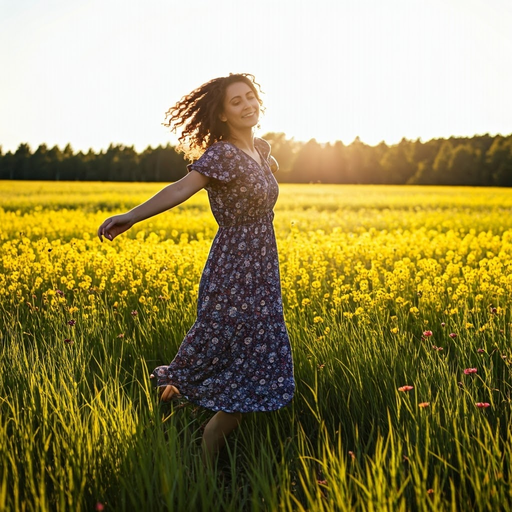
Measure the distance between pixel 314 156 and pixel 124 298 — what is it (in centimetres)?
6090

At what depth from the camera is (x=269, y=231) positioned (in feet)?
10.2

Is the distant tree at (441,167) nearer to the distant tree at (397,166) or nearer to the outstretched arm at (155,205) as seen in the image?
the distant tree at (397,166)

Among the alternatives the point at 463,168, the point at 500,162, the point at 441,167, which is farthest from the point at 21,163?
the point at 500,162

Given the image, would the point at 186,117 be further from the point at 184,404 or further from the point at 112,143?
the point at 112,143

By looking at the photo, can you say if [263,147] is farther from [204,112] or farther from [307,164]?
[307,164]

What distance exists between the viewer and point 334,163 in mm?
66562

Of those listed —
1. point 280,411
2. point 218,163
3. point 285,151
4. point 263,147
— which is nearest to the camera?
point 218,163

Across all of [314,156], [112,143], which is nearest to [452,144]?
[314,156]

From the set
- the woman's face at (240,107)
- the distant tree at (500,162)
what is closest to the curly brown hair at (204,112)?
the woman's face at (240,107)

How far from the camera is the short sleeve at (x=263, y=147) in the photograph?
3.42 m

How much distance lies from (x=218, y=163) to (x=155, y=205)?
401 mm

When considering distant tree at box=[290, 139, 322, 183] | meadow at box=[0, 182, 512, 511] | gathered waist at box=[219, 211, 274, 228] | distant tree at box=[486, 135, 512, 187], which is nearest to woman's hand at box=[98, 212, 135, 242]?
gathered waist at box=[219, 211, 274, 228]

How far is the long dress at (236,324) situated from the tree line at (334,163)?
188ft

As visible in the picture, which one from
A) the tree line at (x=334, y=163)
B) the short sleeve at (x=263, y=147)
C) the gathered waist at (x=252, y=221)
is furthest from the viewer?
the tree line at (x=334, y=163)
